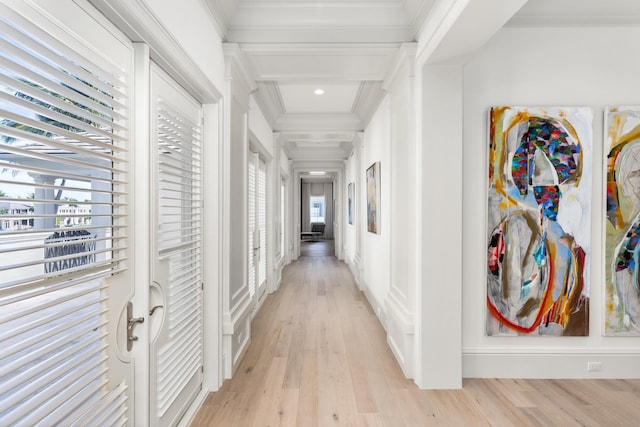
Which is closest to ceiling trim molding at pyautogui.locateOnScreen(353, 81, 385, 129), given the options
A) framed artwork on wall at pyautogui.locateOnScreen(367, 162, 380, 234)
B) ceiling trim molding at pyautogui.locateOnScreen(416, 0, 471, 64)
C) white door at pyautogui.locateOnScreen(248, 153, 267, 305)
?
framed artwork on wall at pyautogui.locateOnScreen(367, 162, 380, 234)

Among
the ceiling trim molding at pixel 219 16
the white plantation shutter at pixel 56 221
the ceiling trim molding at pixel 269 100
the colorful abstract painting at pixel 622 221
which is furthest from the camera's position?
the ceiling trim molding at pixel 269 100

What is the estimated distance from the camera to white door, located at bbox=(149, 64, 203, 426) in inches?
64.0

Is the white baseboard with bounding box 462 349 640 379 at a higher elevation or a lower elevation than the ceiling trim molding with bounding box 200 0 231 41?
lower

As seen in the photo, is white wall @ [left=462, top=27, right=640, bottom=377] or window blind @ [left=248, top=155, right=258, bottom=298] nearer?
white wall @ [left=462, top=27, right=640, bottom=377]

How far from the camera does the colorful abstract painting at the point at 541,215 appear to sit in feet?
7.88

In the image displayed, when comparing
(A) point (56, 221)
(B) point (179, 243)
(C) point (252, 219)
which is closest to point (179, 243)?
(B) point (179, 243)

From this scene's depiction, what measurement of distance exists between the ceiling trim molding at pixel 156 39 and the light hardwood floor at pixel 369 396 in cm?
204

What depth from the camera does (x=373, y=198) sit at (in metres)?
4.32

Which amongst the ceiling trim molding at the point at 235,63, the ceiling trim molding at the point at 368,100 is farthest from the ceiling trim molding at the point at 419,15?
the ceiling trim molding at the point at 235,63

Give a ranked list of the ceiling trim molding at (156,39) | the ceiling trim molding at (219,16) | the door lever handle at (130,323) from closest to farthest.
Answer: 1. the ceiling trim molding at (156,39)
2. the door lever handle at (130,323)
3. the ceiling trim molding at (219,16)

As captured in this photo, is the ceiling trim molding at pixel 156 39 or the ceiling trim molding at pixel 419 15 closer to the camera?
the ceiling trim molding at pixel 156 39

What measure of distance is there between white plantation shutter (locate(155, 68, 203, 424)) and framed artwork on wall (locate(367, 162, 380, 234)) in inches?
94.7

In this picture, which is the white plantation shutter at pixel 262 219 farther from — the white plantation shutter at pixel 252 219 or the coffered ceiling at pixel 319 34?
the coffered ceiling at pixel 319 34

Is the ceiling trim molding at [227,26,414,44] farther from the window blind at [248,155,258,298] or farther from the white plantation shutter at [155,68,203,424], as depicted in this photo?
the window blind at [248,155,258,298]
